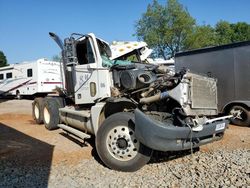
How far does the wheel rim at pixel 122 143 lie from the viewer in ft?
17.1

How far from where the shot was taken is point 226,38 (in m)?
46.5

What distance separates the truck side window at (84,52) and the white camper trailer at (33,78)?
14982 millimetres

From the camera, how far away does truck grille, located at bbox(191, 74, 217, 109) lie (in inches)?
208

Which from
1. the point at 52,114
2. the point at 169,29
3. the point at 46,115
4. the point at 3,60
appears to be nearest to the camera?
the point at 52,114

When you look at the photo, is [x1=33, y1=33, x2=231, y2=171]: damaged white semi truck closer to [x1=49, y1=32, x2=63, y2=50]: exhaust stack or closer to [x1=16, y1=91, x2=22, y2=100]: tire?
[x1=49, y1=32, x2=63, y2=50]: exhaust stack

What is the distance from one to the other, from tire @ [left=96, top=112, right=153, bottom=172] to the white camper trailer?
16935mm

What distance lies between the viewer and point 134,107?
599 cm

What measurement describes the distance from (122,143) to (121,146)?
0.18 ft

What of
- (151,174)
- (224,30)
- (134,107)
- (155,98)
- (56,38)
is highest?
(224,30)

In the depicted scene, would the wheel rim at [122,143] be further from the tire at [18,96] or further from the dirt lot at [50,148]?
the tire at [18,96]

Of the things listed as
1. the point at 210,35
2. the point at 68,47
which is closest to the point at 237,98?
the point at 68,47

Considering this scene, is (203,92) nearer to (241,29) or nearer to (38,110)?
(38,110)

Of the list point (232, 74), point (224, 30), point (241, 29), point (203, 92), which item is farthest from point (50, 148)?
point (241, 29)

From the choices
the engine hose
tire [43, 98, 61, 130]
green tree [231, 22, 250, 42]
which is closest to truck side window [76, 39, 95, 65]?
the engine hose
